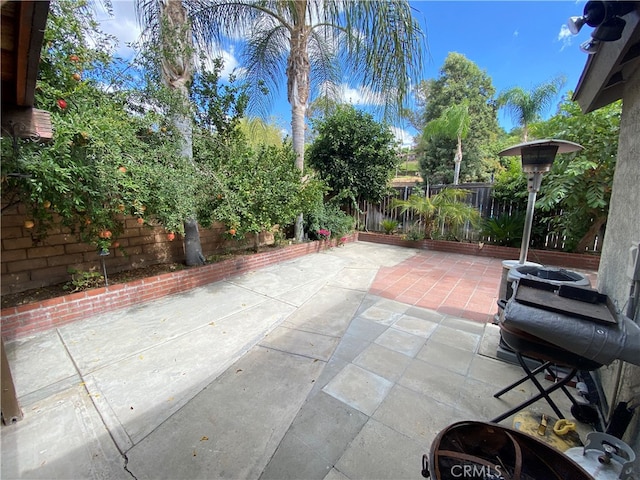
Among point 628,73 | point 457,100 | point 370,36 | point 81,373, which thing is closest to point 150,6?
point 370,36

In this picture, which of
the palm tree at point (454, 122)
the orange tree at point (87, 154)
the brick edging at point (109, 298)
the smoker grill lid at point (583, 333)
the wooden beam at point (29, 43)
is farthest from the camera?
the palm tree at point (454, 122)

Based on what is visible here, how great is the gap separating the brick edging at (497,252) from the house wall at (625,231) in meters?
4.25

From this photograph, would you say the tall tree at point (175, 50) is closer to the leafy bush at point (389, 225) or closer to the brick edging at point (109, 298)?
the brick edging at point (109, 298)

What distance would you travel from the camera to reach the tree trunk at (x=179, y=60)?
4.09 m

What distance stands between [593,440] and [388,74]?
4785 mm

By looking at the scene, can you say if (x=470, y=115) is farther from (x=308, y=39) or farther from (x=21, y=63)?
(x=21, y=63)

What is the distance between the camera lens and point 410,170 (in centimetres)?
2734

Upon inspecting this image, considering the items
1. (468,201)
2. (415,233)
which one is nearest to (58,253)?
(415,233)

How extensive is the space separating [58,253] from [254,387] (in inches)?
137

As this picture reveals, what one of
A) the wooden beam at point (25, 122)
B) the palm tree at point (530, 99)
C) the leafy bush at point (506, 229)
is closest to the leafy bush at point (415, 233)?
the leafy bush at point (506, 229)

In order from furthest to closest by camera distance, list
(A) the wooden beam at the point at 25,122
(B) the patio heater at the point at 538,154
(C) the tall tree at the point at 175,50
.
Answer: (C) the tall tree at the point at 175,50 → (B) the patio heater at the point at 538,154 → (A) the wooden beam at the point at 25,122

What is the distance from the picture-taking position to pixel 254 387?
86.2 inches

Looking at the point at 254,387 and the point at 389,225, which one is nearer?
the point at 254,387

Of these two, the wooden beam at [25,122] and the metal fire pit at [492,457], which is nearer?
the metal fire pit at [492,457]
